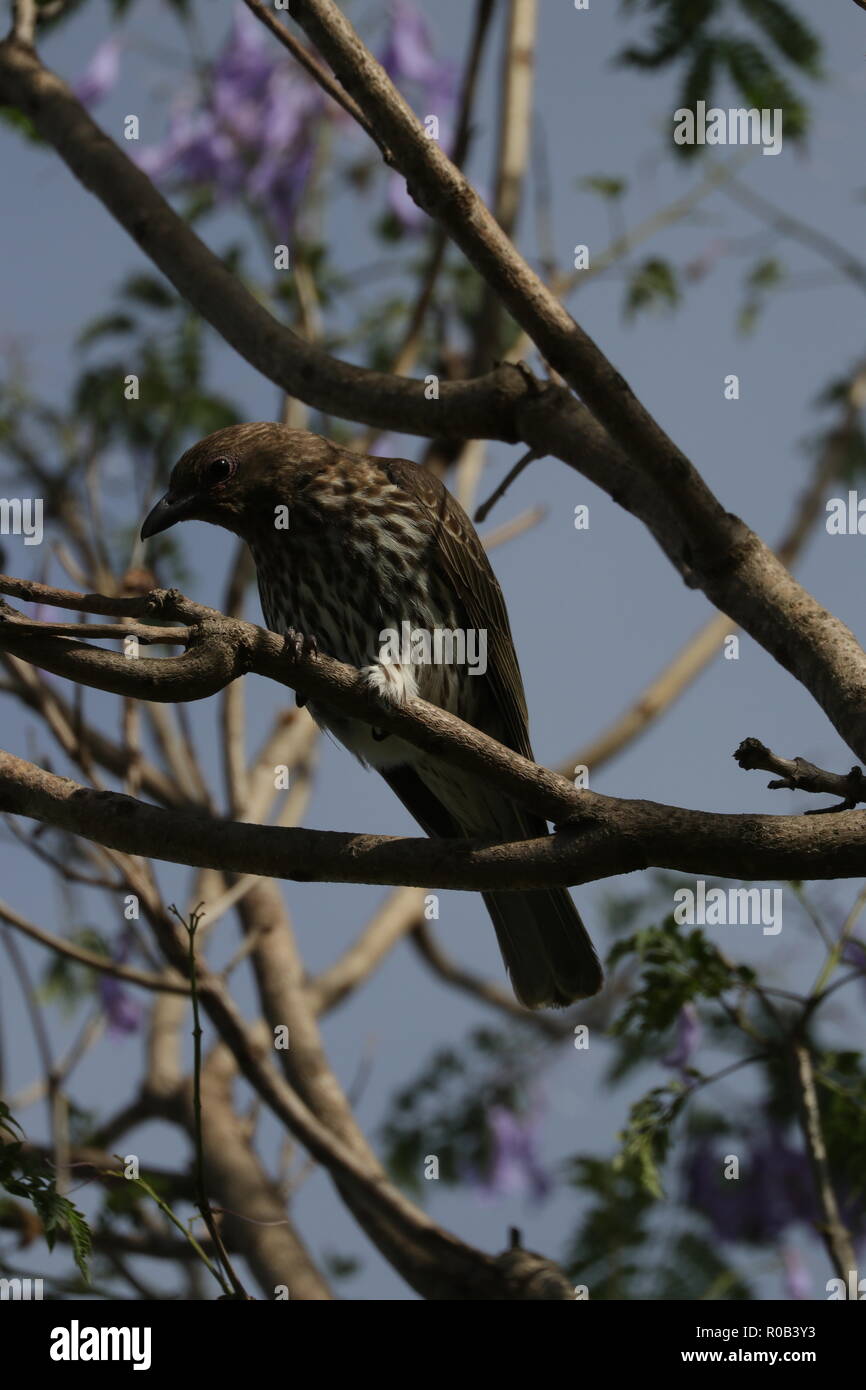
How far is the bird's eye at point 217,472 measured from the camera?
3.94 meters

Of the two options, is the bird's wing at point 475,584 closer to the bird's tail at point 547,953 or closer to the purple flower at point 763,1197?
the bird's tail at point 547,953

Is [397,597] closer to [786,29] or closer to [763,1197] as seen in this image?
[786,29]

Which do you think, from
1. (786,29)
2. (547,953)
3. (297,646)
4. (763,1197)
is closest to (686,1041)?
(547,953)

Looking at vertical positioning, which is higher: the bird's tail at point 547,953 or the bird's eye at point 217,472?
the bird's eye at point 217,472

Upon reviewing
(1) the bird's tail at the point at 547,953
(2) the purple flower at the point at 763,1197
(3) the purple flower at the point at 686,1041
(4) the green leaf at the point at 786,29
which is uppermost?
(4) the green leaf at the point at 786,29

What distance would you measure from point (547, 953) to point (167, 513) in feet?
4.79

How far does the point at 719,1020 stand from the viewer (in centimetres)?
491

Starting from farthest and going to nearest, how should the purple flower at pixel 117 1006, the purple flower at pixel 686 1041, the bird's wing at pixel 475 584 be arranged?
the purple flower at pixel 117 1006 → the bird's wing at pixel 475 584 → the purple flower at pixel 686 1041

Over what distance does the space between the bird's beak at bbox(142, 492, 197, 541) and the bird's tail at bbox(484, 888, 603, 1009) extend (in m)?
1.28

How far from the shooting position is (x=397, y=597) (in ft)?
12.5

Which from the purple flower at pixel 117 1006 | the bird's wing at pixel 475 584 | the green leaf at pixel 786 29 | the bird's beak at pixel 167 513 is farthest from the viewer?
the purple flower at pixel 117 1006

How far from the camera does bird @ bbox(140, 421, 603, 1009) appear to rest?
12.4ft

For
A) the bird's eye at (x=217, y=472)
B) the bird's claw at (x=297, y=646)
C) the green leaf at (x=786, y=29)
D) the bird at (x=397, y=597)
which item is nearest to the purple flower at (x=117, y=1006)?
the bird at (x=397, y=597)

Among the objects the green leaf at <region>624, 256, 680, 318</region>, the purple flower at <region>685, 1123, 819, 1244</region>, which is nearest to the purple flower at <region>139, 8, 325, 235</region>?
the green leaf at <region>624, 256, 680, 318</region>
